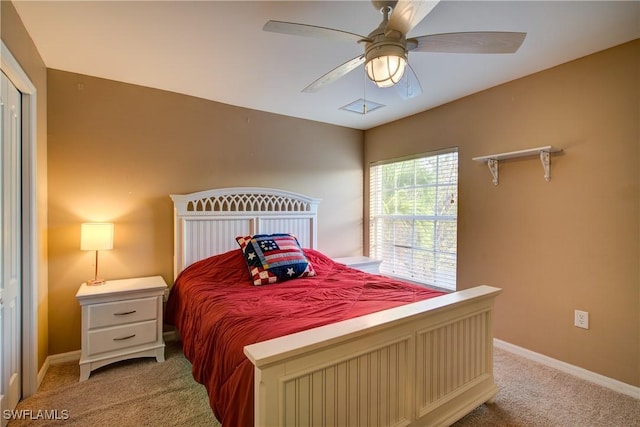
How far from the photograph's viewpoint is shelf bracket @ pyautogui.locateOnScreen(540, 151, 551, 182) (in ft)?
8.19

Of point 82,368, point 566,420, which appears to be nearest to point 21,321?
point 82,368

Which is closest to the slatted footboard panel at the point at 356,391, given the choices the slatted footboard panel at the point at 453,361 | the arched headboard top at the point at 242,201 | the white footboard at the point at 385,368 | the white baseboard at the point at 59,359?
the white footboard at the point at 385,368

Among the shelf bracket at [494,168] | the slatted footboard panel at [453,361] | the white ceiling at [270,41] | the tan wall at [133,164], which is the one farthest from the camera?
the shelf bracket at [494,168]

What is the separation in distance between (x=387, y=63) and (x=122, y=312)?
2505 mm

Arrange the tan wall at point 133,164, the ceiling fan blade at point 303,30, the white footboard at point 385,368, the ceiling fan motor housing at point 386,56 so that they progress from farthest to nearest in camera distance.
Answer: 1. the tan wall at point 133,164
2. the ceiling fan motor housing at point 386,56
3. the ceiling fan blade at point 303,30
4. the white footboard at point 385,368

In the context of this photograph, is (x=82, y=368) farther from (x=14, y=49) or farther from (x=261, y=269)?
(x=14, y=49)

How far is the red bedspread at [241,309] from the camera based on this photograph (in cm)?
145

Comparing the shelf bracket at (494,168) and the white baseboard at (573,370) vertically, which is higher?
the shelf bracket at (494,168)

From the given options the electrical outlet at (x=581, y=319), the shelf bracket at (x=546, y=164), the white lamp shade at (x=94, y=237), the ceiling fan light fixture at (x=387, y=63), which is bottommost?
the electrical outlet at (x=581, y=319)

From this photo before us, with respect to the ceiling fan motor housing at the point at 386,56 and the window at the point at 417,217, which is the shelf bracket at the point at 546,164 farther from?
the ceiling fan motor housing at the point at 386,56

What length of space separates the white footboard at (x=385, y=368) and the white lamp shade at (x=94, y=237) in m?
1.90

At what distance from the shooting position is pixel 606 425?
184 cm

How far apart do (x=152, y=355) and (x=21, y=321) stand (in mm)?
889

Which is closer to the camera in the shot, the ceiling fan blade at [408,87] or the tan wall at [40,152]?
the tan wall at [40,152]
